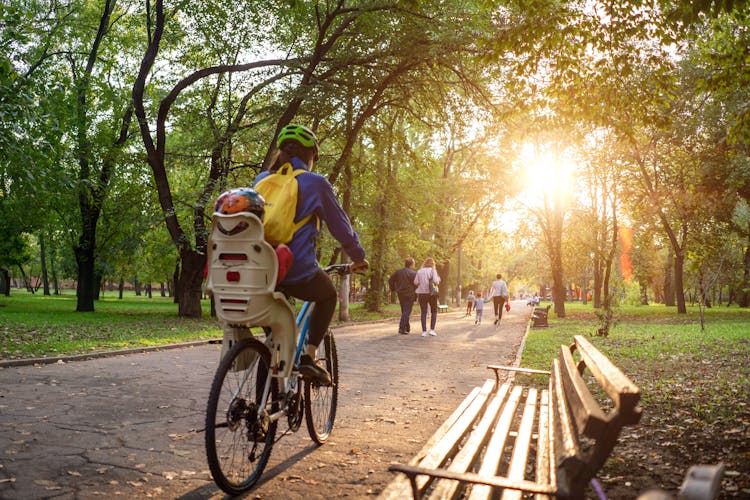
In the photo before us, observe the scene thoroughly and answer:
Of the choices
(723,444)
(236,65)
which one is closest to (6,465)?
(723,444)

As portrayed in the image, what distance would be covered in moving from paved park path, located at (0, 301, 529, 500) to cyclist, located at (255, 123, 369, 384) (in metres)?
0.75

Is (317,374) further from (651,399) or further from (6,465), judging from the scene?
(651,399)

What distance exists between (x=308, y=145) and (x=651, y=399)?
5258mm

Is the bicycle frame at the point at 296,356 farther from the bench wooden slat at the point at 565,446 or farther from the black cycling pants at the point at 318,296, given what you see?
A: the bench wooden slat at the point at 565,446

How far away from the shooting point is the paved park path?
11.8ft

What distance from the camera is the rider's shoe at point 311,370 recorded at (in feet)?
12.9

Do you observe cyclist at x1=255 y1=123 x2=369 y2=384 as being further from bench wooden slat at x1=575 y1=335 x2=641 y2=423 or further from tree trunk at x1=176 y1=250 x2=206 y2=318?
tree trunk at x1=176 y1=250 x2=206 y2=318

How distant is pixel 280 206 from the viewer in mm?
3615

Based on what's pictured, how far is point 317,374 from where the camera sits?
13.1 ft

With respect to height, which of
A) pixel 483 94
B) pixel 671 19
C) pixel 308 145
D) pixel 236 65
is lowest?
pixel 308 145

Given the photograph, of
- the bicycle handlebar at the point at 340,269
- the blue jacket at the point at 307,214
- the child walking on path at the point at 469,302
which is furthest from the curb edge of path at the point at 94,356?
the child walking on path at the point at 469,302

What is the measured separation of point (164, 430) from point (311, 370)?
70.0 inches

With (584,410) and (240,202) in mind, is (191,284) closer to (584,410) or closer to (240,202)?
(240,202)

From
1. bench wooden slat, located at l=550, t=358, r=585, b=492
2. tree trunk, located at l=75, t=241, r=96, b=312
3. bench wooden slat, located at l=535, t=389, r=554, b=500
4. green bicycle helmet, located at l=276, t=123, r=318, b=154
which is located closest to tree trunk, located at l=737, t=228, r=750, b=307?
tree trunk, located at l=75, t=241, r=96, b=312
